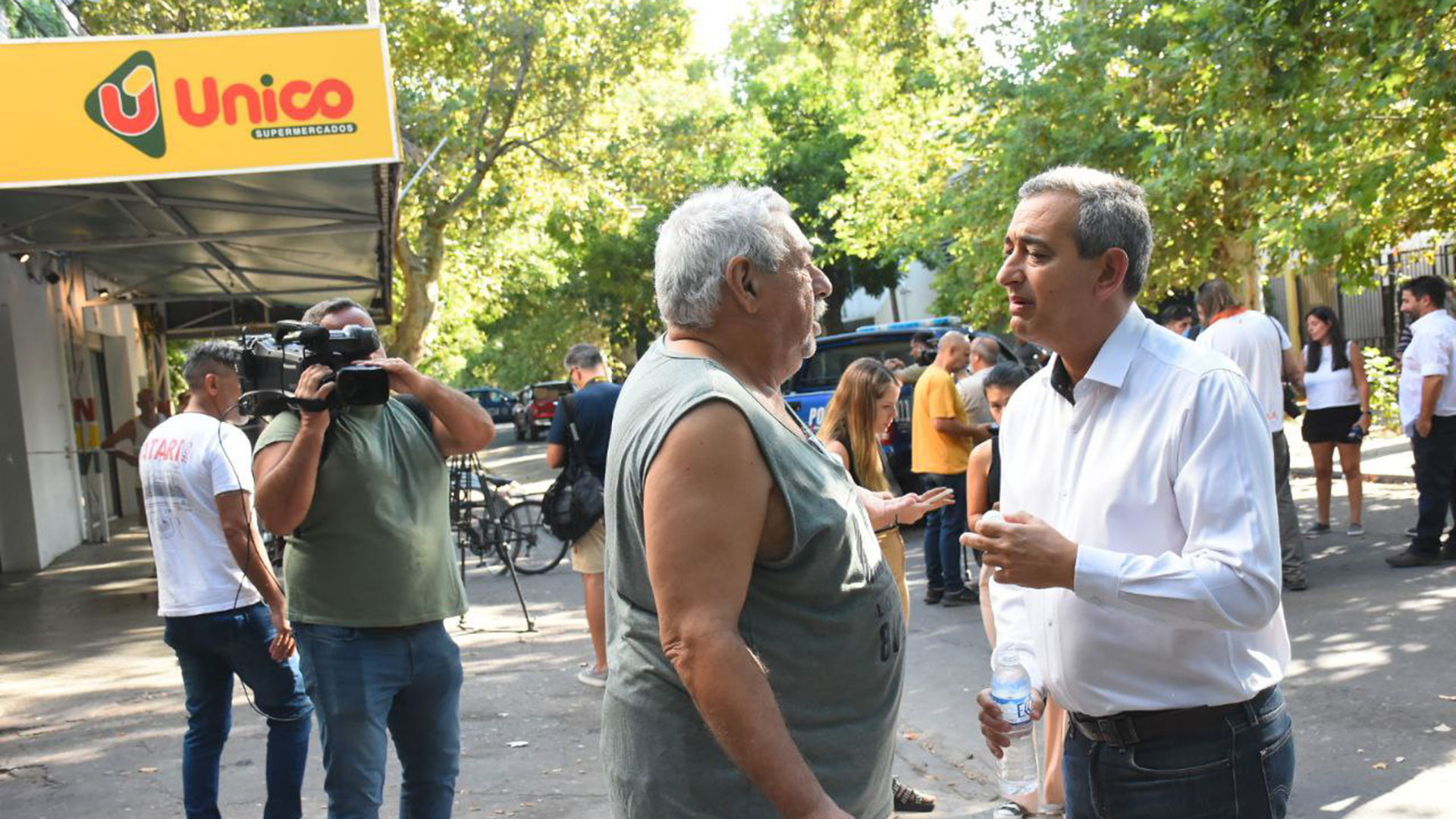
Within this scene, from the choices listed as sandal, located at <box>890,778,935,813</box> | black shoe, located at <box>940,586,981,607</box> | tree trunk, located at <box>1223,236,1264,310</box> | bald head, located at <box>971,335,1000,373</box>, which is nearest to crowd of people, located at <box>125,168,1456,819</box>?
sandal, located at <box>890,778,935,813</box>

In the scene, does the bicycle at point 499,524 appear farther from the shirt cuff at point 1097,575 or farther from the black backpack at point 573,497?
the shirt cuff at point 1097,575

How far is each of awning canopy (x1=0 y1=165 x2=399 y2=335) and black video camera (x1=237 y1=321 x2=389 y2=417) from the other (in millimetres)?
5684

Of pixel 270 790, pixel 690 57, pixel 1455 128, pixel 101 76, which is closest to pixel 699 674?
pixel 270 790

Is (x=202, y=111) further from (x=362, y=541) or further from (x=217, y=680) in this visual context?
(x=362, y=541)

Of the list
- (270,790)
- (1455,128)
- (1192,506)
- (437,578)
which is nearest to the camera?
(1192,506)

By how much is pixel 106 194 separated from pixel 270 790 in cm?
713

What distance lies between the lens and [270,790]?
440cm

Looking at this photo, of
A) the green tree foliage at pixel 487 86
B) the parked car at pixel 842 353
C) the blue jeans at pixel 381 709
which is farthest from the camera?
the green tree foliage at pixel 487 86

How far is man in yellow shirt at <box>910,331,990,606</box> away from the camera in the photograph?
9.05 meters

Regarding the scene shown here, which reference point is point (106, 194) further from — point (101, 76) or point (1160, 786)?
point (1160, 786)

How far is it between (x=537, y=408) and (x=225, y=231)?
2812cm

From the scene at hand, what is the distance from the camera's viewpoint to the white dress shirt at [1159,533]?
91.7 inches

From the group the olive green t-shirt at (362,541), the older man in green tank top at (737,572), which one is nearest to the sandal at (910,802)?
the olive green t-shirt at (362,541)

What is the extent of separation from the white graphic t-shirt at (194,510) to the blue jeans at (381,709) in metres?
0.97
